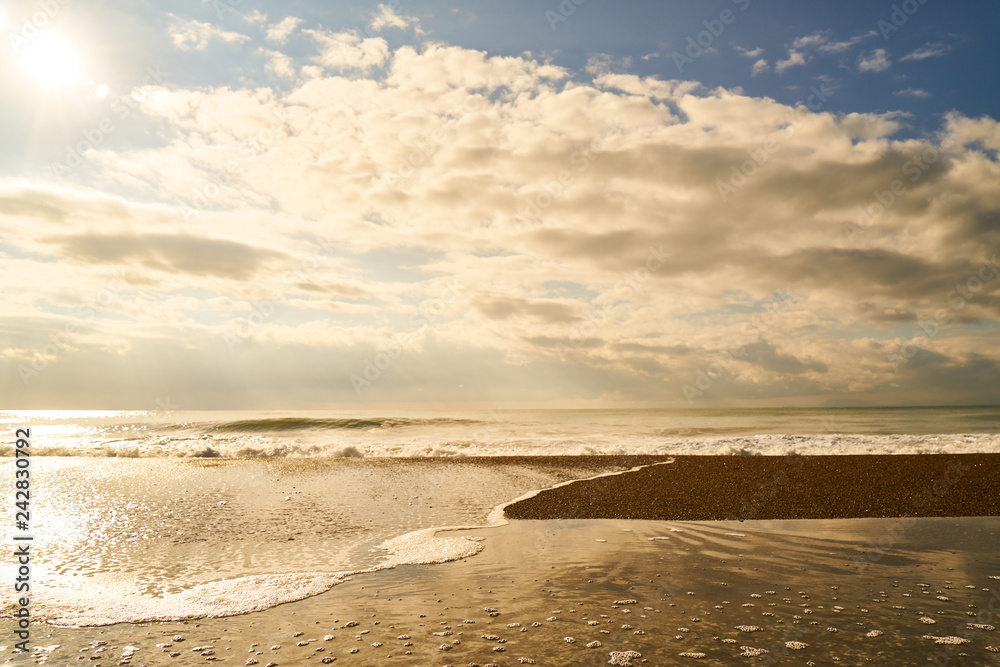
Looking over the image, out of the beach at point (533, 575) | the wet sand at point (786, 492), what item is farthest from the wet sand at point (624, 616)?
the wet sand at point (786, 492)

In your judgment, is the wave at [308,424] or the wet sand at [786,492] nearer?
the wet sand at [786,492]

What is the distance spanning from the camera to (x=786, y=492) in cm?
1597

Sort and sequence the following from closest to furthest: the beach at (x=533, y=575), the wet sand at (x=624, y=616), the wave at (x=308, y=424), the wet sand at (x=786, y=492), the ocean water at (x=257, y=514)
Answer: the wet sand at (x=624, y=616) < the beach at (x=533, y=575) < the ocean water at (x=257, y=514) < the wet sand at (x=786, y=492) < the wave at (x=308, y=424)

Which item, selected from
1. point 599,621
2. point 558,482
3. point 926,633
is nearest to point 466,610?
point 599,621

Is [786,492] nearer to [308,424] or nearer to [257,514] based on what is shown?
[257,514]

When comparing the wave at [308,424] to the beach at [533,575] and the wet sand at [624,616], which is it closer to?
the beach at [533,575]

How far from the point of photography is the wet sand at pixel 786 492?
44.7 ft

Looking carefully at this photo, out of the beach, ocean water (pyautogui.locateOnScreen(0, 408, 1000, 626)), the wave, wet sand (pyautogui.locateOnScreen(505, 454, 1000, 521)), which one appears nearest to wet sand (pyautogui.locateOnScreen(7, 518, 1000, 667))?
the beach

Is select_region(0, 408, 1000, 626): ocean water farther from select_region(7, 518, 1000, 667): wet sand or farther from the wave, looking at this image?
the wave

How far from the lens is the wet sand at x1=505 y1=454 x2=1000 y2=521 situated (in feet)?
44.7

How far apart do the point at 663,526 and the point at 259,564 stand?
858 centimetres

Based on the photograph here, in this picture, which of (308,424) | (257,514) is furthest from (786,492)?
(308,424)

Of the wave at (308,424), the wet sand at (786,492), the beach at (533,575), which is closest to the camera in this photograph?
the beach at (533,575)

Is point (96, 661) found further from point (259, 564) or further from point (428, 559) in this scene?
point (428, 559)
